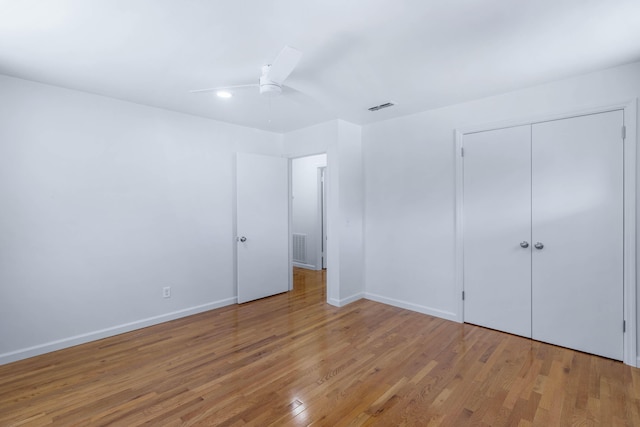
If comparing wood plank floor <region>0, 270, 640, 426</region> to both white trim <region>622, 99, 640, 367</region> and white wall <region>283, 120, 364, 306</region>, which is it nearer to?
white trim <region>622, 99, 640, 367</region>

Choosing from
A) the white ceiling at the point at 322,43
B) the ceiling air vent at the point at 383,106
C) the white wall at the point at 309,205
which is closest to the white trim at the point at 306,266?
the white wall at the point at 309,205

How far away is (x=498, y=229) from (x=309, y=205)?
3.75 meters

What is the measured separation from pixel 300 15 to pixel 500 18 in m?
1.23

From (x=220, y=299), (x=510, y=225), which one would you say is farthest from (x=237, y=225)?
(x=510, y=225)

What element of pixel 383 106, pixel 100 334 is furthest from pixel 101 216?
pixel 383 106

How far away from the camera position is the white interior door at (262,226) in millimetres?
4156

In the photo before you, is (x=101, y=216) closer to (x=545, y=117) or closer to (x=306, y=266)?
(x=306, y=266)

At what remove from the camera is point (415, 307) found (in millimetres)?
3764

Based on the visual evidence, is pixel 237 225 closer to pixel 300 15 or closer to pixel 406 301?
pixel 406 301

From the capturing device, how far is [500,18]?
184 cm

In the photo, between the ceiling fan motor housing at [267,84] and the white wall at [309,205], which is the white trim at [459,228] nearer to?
the ceiling fan motor housing at [267,84]

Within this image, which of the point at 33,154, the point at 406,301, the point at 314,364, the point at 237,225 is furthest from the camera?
the point at 237,225

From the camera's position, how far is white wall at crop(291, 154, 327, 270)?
20.0 ft

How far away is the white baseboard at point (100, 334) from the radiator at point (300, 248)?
99.3 inches
